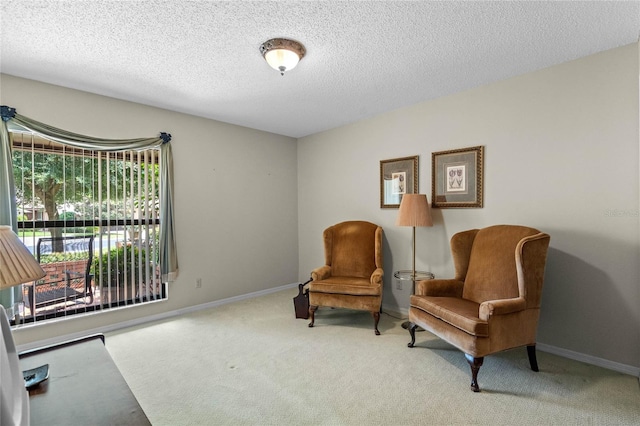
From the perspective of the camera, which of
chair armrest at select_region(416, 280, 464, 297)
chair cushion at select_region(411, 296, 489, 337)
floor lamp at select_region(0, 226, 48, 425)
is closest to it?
floor lamp at select_region(0, 226, 48, 425)

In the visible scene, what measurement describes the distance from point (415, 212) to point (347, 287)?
1.04 meters

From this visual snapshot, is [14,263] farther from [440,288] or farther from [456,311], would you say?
[440,288]

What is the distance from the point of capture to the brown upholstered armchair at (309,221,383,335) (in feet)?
10.2

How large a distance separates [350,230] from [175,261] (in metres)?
2.14

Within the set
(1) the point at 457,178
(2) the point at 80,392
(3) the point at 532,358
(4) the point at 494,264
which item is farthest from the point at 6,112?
(3) the point at 532,358

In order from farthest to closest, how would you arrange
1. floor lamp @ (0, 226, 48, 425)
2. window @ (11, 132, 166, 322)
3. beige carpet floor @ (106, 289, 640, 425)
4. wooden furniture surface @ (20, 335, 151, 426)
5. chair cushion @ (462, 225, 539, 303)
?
window @ (11, 132, 166, 322), chair cushion @ (462, 225, 539, 303), beige carpet floor @ (106, 289, 640, 425), wooden furniture surface @ (20, 335, 151, 426), floor lamp @ (0, 226, 48, 425)

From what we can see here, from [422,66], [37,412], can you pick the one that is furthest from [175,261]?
[422,66]

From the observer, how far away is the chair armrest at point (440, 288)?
2.72 m

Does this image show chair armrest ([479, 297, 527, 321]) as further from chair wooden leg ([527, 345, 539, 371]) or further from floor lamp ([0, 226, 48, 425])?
floor lamp ([0, 226, 48, 425])

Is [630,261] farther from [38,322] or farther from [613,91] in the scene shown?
[38,322]

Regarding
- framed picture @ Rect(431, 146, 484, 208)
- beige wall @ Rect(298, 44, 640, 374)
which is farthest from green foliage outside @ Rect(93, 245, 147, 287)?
framed picture @ Rect(431, 146, 484, 208)

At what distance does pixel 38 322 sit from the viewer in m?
2.85

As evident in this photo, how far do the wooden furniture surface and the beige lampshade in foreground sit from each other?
1.45ft

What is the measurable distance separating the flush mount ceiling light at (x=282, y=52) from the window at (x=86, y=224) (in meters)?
2.07
